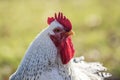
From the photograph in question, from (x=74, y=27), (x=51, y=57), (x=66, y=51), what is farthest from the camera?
(x=74, y=27)

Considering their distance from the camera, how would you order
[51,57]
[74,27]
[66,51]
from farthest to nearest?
[74,27]
[66,51]
[51,57]

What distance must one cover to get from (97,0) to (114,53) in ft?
9.40

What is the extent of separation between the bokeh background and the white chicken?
2.54 m

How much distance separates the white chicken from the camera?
493 cm

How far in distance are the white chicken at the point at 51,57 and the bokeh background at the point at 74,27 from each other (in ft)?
8.34

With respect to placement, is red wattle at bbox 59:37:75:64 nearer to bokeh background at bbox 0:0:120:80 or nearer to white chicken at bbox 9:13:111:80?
white chicken at bbox 9:13:111:80

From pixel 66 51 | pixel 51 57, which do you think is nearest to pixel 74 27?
pixel 66 51

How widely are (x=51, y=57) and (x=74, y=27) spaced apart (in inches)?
182

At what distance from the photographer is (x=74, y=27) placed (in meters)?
9.55

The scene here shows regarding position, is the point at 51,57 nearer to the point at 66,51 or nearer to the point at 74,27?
the point at 66,51

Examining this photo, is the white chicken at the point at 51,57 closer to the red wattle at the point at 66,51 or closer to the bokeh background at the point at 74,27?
the red wattle at the point at 66,51

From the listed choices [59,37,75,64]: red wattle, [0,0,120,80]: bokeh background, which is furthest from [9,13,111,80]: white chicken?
[0,0,120,80]: bokeh background

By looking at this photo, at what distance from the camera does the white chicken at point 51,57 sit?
4926 mm

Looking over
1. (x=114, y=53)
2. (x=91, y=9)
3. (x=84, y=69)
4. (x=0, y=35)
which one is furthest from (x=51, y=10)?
(x=84, y=69)
